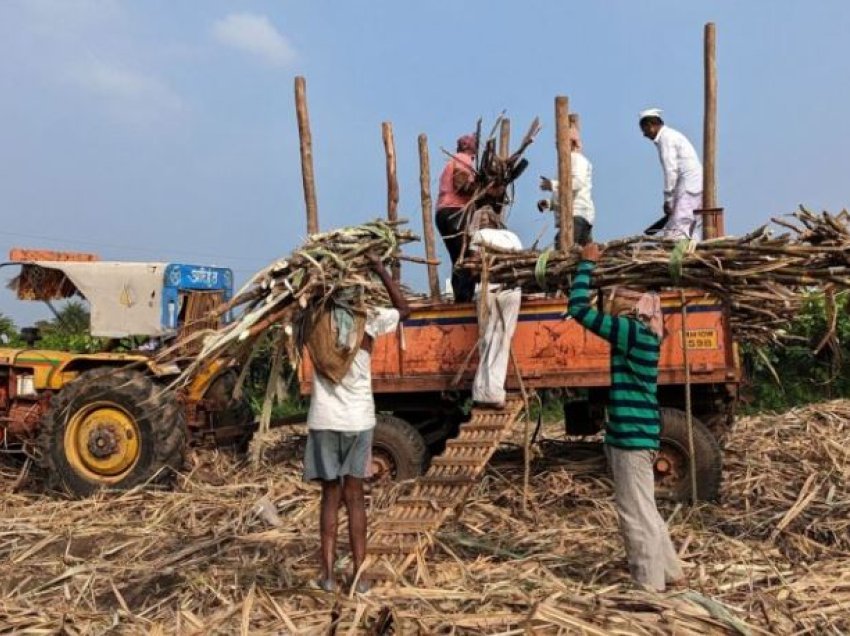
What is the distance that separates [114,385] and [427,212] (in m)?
4.02

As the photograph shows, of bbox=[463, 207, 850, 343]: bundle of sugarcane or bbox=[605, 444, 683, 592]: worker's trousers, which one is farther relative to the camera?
bbox=[463, 207, 850, 343]: bundle of sugarcane

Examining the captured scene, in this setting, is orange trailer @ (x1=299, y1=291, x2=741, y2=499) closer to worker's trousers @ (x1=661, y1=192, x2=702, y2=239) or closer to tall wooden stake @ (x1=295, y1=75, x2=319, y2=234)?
worker's trousers @ (x1=661, y1=192, x2=702, y2=239)

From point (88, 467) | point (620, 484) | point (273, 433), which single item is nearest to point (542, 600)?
point (620, 484)

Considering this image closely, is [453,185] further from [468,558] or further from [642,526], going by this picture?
[642,526]

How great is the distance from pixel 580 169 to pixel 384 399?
9.25 feet

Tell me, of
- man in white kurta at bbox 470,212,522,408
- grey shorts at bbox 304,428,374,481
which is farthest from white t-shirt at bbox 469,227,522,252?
grey shorts at bbox 304,428,374,481

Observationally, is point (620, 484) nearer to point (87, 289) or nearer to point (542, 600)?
point (542, 600)

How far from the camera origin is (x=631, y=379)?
189 inches

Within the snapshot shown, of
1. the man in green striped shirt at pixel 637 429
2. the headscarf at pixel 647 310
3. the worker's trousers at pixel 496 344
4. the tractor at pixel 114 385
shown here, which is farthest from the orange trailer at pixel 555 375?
the man in green striped shirt at pixel 637 429

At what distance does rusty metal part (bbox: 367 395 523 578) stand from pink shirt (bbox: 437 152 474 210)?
1936 mm

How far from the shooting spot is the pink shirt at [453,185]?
8180 mm

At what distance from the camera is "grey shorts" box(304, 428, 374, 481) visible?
4824 millimetres

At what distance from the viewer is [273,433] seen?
38.6 ft

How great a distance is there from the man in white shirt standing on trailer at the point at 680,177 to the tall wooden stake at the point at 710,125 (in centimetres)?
8
